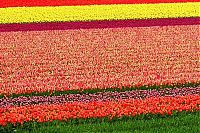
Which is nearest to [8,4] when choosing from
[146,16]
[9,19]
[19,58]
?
[9,19]

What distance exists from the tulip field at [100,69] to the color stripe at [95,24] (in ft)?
0.14

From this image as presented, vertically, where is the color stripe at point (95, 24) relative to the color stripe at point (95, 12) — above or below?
below

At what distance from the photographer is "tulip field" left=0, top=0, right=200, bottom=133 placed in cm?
1150

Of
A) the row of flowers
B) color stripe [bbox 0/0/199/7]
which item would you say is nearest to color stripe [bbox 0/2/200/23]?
color stripe [bbox 0/0/199/7]

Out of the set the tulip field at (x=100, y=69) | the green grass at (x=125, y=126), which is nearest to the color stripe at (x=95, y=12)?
the tulip field at (x=100, y=69)

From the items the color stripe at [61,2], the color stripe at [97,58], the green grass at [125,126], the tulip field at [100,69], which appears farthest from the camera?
the color stripe at [61,2]

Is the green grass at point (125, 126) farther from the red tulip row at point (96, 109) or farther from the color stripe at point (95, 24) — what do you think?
the color stripe at point (95, 24)

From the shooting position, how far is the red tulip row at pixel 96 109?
1152cm

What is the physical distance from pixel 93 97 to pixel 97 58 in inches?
199

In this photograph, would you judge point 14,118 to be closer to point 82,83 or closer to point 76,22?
point 82,83

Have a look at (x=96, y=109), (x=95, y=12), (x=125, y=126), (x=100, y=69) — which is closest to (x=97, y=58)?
(x=100, y=69)

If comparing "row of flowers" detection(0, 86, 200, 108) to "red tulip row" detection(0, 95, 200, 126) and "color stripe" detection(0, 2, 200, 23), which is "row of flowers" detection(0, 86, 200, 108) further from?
"color stripe" detection(0, 2, 200, 23)

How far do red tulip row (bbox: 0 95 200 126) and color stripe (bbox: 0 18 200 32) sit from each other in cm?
1372

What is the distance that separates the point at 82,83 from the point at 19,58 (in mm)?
4331
